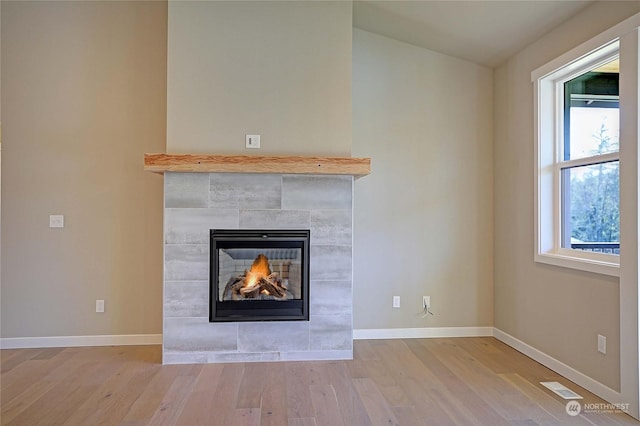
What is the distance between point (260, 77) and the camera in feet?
10.5

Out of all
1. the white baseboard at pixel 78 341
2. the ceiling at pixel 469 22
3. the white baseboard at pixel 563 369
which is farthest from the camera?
the white baseboard at pixel 78 341

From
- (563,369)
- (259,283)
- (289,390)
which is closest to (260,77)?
(259,283)

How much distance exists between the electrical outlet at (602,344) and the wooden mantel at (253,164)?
6.48 feet

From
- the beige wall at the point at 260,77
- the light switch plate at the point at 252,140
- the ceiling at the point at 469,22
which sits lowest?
the light switch plate at the point at 252,140

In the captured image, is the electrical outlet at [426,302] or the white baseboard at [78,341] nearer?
the white baseboard at [78,341]

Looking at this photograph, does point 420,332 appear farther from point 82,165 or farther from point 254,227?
point 82,165

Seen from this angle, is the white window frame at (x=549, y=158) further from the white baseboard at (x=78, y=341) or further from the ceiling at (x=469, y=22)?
the white baseboard at (x=78, y=341)

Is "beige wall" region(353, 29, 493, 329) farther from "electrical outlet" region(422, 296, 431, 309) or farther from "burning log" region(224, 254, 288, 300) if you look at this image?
"burning log" region(224, 254, 288, 300)

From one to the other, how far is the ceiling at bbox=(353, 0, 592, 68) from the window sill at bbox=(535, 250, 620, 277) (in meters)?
1.78

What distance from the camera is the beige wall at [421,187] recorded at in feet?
12.4

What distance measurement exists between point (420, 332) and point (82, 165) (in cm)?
358

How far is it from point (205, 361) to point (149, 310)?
0.87 metres

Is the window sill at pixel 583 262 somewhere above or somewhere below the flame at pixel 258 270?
above

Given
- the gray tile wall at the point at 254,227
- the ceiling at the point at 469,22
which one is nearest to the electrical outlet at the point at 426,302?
the gray tile wall at the point at 254,227
